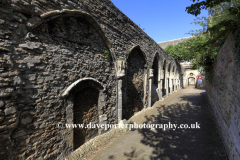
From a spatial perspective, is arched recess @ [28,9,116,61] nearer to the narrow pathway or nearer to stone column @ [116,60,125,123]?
stone column @ [116,60,125,123]

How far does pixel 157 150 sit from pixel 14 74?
173 inches

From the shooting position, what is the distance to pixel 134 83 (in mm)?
7527

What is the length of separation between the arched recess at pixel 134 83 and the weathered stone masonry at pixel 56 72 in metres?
1.03

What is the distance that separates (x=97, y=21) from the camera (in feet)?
15.2

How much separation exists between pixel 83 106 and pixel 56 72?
4.97 feet

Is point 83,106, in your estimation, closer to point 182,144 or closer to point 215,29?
point 182,144

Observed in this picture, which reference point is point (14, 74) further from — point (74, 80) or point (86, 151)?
point (86, 151)

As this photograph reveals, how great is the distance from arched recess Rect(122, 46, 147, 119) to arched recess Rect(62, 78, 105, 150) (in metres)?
1.89

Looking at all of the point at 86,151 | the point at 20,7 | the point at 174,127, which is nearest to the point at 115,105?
the point at 86,151

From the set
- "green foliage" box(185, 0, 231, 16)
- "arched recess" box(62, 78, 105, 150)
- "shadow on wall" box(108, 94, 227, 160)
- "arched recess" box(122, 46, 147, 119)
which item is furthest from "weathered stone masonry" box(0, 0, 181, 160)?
"green foliage" box(185, 0, 231, 16)

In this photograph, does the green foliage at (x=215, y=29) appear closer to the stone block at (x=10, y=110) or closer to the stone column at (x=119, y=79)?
the stone column at (x=119, y=79)

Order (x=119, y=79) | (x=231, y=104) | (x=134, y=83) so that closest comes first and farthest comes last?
(x=231, y=104), (x=119, y=79), (x=134, y=83)

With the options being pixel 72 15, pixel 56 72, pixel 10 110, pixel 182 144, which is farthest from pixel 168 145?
pixel 72 15

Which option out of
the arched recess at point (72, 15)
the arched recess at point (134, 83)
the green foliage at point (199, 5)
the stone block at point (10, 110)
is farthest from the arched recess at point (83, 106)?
the green foliage at point (199, 5)
